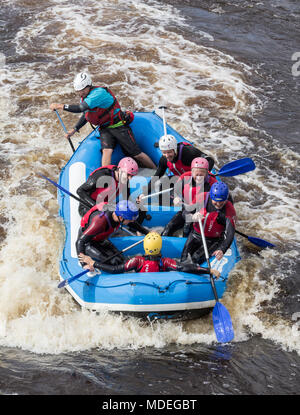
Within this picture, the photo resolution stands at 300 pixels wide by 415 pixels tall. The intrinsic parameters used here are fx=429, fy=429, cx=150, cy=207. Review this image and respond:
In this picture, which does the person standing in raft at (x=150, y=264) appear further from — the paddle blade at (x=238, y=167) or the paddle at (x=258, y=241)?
the paddle blade at (x=238, y=167)

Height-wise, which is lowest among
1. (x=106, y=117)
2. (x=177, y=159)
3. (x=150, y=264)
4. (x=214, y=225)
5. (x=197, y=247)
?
(x=197, y=247)

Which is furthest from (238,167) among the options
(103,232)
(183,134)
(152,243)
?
(183,134)

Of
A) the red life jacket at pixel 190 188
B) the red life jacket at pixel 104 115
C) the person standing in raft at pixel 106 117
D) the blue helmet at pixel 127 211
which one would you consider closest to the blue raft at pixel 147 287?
the red life jacket at pixel 190 188

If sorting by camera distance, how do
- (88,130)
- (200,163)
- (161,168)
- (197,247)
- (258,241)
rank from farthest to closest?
(88,130), (258,241), (161,168), (197,247), (200,163)

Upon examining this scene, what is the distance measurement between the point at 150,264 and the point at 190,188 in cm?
113

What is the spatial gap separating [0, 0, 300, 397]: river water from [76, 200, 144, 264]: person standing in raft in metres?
0.71

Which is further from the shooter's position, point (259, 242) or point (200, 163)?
point (259, 242)

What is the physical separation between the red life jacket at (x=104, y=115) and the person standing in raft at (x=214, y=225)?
1913 mm

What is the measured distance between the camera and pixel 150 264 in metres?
4.70

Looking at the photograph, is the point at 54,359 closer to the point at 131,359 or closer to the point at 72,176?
the point at 131,359

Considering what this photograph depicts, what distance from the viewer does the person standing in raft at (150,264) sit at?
456cm

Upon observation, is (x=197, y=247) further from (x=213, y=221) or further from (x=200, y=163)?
(x=200, y=163)

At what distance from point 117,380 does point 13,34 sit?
11.1 m
